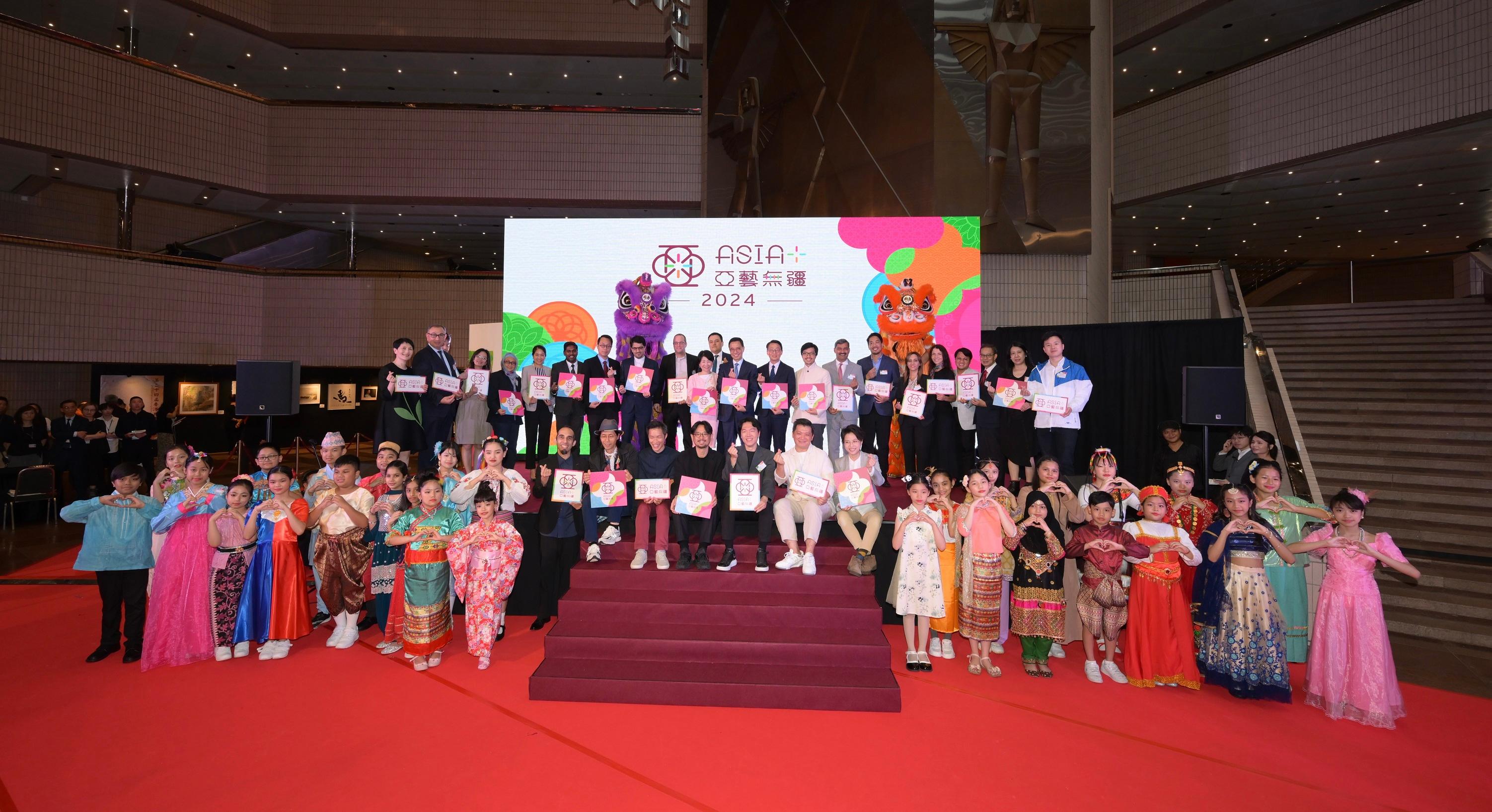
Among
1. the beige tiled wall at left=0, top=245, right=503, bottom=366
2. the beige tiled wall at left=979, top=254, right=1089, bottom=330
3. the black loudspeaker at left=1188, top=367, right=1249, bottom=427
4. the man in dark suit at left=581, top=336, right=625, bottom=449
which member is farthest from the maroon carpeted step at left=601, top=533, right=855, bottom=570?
the beige tiled wall at left=0, top=245, right=503, bottom=366

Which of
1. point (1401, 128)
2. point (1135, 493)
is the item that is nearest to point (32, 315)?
point (1135, 493)

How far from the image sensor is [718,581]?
490 centimetres

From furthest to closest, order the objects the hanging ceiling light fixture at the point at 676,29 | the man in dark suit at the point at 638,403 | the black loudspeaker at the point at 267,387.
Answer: the hanging ceiling light fixture at the point at 676,29, the man in dark suit at the point at 638,403, the black loudspeaker at the point at 267,387

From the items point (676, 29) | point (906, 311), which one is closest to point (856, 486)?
point (906, 311)

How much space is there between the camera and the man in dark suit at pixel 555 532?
5.27 m

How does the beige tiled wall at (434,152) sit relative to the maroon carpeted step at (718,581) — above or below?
above

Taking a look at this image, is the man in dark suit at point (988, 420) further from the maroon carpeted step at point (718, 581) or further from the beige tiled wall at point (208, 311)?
the beige tiled wall at point (208, 311)

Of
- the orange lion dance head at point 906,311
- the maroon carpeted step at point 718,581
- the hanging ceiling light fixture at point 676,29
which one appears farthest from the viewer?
the orange lion dance head at point 906,311

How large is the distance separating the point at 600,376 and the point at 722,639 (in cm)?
315

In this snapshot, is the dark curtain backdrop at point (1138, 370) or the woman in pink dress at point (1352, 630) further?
the dark curtain backdrop at point (1138, 370)

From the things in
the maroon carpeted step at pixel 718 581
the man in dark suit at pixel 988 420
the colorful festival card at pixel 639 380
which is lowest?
the maroon carpeted step at pixel 718 581

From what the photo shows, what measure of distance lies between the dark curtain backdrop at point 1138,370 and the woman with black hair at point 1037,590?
329 cm

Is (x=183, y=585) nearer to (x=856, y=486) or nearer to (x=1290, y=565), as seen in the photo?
(x=856, y=486)

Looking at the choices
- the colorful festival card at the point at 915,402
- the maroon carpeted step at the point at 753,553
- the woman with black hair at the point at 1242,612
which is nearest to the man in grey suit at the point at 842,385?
the colorful festival card at the point at 915,402
